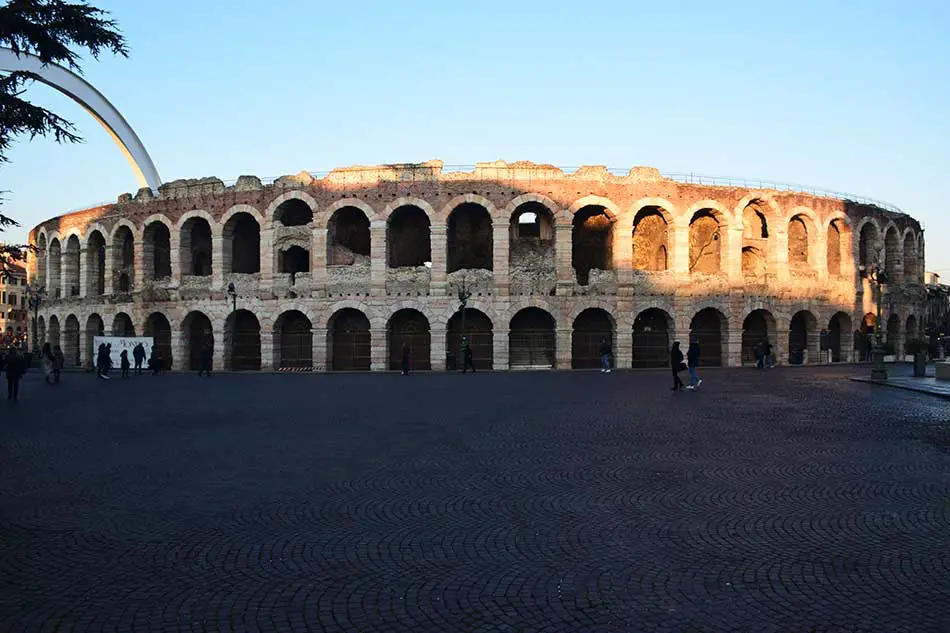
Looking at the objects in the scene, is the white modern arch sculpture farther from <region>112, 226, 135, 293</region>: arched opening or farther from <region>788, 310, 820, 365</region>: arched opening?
<region>788, 310, 820, 365</region>: arched opening

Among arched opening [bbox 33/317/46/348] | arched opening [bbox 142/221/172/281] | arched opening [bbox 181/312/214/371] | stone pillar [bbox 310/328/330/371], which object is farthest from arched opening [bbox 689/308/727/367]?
arched opening [bbox 33/317/46/348]

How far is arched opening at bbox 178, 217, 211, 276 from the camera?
34906 mm

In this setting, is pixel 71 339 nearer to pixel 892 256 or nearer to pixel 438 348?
pixel 438 348

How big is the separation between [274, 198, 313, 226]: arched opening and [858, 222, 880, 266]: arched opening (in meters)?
33.1

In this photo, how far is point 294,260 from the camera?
35.1 m

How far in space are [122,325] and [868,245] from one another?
154 ft

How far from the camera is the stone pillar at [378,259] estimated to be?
103 feet

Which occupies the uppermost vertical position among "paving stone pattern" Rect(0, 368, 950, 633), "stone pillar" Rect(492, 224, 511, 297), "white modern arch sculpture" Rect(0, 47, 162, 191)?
"white modern arch sculpture" Rect(0, 47, 162, 191)

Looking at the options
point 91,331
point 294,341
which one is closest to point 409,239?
point 294,341

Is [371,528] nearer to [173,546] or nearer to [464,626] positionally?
[173,546]

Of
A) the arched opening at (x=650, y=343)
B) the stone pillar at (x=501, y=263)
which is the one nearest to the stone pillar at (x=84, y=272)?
the stone pillar at (x=501, y=263)

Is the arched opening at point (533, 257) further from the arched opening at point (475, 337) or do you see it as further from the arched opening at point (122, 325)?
the arched opening at point (122, 325)

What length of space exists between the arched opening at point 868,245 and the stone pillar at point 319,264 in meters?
31.6

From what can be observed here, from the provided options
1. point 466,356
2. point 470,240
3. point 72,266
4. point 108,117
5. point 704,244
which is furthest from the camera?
point 108,117
